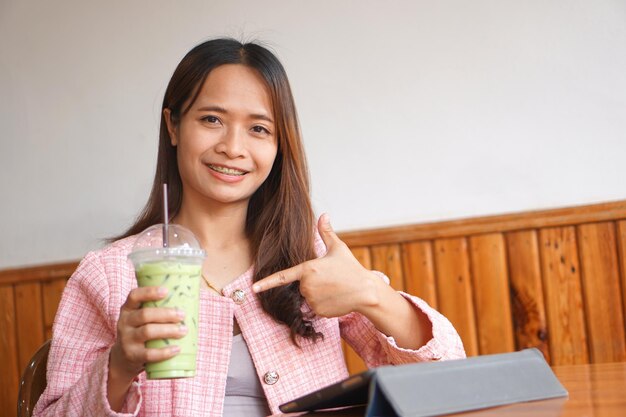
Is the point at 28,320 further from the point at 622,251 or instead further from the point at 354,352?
the point at 622,251

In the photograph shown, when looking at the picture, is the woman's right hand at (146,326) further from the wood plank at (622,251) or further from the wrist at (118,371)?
the wood plank at (622,251)

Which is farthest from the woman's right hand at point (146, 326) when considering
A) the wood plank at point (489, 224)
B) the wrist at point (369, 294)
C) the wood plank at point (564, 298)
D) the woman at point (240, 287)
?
the wood plank at point (564, 298)

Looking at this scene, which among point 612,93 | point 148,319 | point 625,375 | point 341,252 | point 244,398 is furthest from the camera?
point 612,93

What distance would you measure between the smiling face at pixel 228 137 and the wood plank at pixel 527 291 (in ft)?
3.53

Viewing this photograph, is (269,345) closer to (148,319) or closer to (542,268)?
(148,319)

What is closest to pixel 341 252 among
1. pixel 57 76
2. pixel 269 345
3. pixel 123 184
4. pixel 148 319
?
pixel 269 345

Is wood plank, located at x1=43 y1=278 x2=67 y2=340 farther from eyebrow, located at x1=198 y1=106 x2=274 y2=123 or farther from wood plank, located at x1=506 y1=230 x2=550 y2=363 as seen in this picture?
wood plank, located at x1=506 y1=230 x2=550 y2=363

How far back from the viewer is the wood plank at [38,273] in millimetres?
3148

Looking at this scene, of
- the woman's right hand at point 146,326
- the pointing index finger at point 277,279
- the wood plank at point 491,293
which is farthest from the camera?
the wood plank at point 491,293

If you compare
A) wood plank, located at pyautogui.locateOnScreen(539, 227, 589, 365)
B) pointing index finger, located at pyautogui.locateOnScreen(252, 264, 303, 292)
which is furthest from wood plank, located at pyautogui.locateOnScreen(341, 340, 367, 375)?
pointing index finger, located at pyautogui.locateOnScreen(252, 264, 303, 292)

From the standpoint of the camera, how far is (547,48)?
9.04ft

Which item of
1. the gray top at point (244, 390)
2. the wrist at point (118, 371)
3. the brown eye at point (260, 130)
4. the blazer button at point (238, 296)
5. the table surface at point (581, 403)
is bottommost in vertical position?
the gray top at point (244, 390)

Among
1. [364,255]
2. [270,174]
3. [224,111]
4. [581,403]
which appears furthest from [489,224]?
[581,403]

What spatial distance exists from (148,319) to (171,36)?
2056mm
